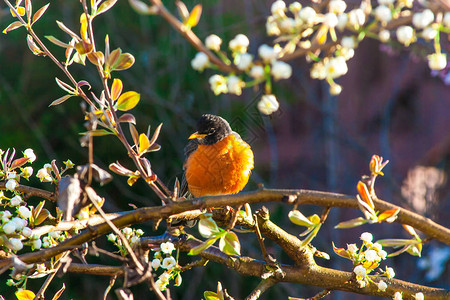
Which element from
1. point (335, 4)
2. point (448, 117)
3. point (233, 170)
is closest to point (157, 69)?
point (233, 170)

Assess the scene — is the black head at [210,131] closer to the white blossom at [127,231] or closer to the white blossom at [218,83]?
the white blossom at [127,231]

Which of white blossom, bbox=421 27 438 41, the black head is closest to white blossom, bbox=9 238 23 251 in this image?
white blossom, bbox=421 27 438 41

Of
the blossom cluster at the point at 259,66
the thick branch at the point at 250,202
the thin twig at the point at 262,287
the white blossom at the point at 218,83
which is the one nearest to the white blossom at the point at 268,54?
the blossom cluster at the point at 259,66

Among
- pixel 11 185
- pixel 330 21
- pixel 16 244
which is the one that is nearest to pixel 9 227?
pixel 16 244

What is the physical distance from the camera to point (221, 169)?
2215 mm

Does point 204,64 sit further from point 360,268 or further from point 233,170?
point 233,170

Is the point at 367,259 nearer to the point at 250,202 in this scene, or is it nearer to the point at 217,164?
the point at 250,202

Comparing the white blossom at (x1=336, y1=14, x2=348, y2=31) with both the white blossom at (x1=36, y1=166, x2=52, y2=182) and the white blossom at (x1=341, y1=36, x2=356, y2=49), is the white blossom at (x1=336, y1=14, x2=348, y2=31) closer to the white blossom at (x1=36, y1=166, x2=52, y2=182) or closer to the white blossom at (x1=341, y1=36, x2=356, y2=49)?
the white blossom at (x1=341, y1=36, x2=356, y2=49)

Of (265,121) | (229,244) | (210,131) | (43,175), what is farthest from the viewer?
(265,121)

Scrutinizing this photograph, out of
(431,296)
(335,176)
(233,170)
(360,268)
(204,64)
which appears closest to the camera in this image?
(204,64)

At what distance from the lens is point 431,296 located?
1.29m

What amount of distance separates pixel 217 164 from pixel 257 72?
1.45 meters

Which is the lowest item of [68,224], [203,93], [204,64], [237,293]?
[237,293]

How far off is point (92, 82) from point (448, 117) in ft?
9.84
